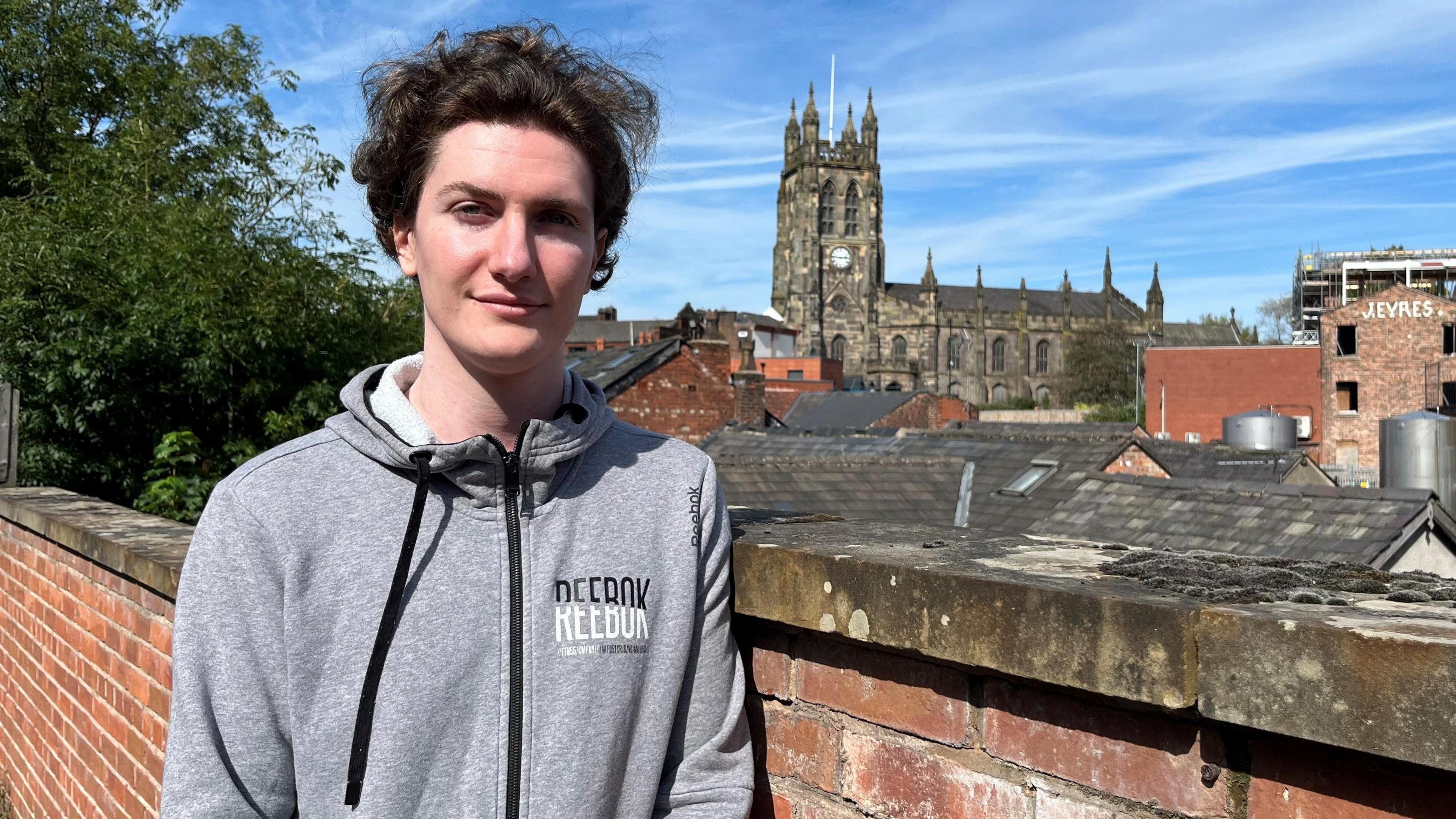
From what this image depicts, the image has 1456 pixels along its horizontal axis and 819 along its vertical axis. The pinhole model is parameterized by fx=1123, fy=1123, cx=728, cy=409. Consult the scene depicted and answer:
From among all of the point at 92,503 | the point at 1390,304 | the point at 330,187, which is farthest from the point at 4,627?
the point at 1390,304

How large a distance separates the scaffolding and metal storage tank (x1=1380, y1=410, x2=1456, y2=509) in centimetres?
3457

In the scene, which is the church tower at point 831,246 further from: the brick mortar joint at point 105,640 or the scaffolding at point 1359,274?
the brick mortar joint at point 105,640

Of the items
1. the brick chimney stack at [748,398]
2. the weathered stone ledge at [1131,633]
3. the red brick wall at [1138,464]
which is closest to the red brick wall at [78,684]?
the weathered stone ledge at [1131,633]

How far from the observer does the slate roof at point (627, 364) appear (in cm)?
2320

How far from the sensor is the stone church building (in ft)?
289

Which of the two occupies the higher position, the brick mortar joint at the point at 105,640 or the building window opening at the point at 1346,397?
the building window opening at the point at 1346,397

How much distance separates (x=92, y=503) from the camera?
199 inches

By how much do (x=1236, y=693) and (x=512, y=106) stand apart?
4.49 ft

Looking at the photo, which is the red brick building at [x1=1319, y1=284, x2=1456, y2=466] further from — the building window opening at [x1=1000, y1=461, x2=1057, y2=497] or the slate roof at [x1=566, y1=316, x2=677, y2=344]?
the slate roof at [x1=566, y1=316, x2=677, y2=344]

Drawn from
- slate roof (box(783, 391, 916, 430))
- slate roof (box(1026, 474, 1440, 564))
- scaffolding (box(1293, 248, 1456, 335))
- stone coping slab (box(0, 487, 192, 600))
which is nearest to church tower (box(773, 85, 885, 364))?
scaffolding (box(1293, 248, 1456, 335))

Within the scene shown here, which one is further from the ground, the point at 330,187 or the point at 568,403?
the point at 330,187

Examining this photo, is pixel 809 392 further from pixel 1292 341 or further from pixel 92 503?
pixel 92 503

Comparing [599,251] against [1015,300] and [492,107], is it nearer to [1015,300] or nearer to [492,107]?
[492,107]

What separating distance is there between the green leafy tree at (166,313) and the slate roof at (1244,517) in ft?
24.6
